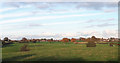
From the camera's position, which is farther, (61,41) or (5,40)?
(61,41)

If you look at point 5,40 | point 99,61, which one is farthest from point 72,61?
point 5,40

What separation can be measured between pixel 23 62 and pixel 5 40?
44367 mm

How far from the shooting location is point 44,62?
22984 mm

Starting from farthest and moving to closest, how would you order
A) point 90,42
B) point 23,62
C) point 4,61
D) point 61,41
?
1. point 61,41
2. point 90,42
3. point 4,61
4. point 23,62

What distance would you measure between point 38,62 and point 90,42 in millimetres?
32559

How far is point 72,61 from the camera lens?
76.6 ft

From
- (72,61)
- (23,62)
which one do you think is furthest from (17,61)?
(72,61)

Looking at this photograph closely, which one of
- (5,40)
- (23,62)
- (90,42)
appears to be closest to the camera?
(23,62)

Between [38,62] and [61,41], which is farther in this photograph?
[61,41]

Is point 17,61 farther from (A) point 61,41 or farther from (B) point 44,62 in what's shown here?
(A) point 61,41

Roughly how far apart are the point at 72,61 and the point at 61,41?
5886 cm

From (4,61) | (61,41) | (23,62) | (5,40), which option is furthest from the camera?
(61,41)

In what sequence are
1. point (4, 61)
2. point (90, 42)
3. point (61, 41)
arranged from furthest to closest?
point (61, 41) < point (90, 42) < point (4, 61)

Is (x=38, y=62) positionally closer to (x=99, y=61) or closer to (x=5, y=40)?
(x=99, y=61)
